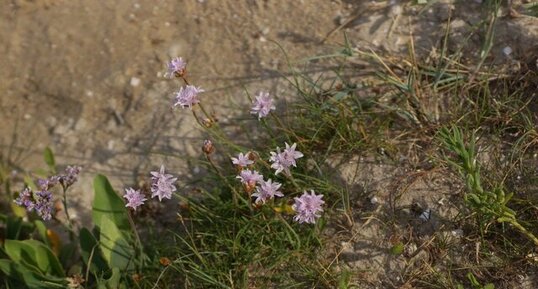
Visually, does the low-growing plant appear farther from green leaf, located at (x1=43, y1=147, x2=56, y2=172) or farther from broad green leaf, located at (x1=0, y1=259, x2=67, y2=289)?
green leaf, located at (x1=43, y1=147, x2=56, y2=172)

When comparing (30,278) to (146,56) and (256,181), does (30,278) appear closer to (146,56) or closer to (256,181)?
(256,181)

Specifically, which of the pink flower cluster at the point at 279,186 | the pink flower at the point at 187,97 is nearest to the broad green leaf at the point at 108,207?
the pink flower at the point at 187,97

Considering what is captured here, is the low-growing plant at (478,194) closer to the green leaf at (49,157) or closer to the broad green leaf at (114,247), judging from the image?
the broad green leaf at (114,247)

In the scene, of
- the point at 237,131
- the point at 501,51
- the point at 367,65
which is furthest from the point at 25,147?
the point at 501,51

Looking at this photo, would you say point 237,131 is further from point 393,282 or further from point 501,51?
point 501,51

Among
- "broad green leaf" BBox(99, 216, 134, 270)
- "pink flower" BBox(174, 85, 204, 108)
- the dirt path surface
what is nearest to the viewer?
"pink flower" BBox(174, 85, 204, 108)

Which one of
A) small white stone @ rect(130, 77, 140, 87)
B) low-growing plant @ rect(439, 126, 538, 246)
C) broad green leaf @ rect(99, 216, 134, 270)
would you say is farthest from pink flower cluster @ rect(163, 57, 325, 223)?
small white stone @ rect(130, 77, 140, 87)
